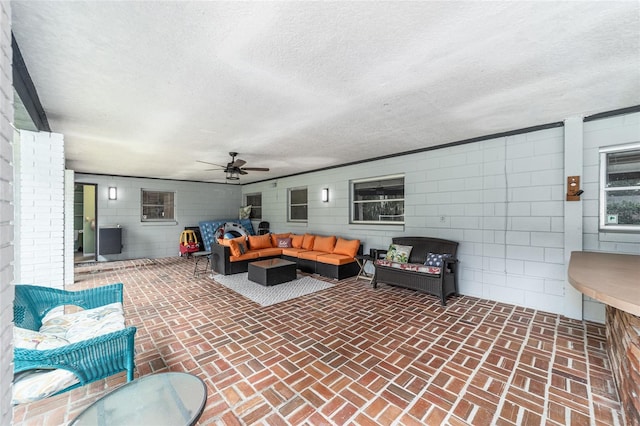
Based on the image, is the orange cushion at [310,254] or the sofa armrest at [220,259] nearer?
the sofa armrest at [220,259]

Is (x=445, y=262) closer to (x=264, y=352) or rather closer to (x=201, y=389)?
(x=264, y=352)

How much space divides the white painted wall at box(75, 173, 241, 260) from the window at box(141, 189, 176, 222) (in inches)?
7.2

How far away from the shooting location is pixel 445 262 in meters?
3.89

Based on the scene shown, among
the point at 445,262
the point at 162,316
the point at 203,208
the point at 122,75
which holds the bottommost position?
the point at 162,316

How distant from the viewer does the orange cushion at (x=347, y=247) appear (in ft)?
18.3

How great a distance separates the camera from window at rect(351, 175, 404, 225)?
5.34 meters

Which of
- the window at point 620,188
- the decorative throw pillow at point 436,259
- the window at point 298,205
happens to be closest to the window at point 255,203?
the window at point 298,205

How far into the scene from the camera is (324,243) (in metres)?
6.22

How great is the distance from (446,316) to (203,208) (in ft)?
27.2

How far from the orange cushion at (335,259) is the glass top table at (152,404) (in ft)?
12.3

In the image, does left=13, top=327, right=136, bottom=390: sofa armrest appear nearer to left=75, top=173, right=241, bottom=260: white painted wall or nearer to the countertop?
the countertop

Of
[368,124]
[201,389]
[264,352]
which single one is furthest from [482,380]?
[368,124]

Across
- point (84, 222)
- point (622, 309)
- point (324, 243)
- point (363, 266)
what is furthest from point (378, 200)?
point (84, 222)

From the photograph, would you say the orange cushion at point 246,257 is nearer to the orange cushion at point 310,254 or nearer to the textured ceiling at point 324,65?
the orange cushion at point 310,254
